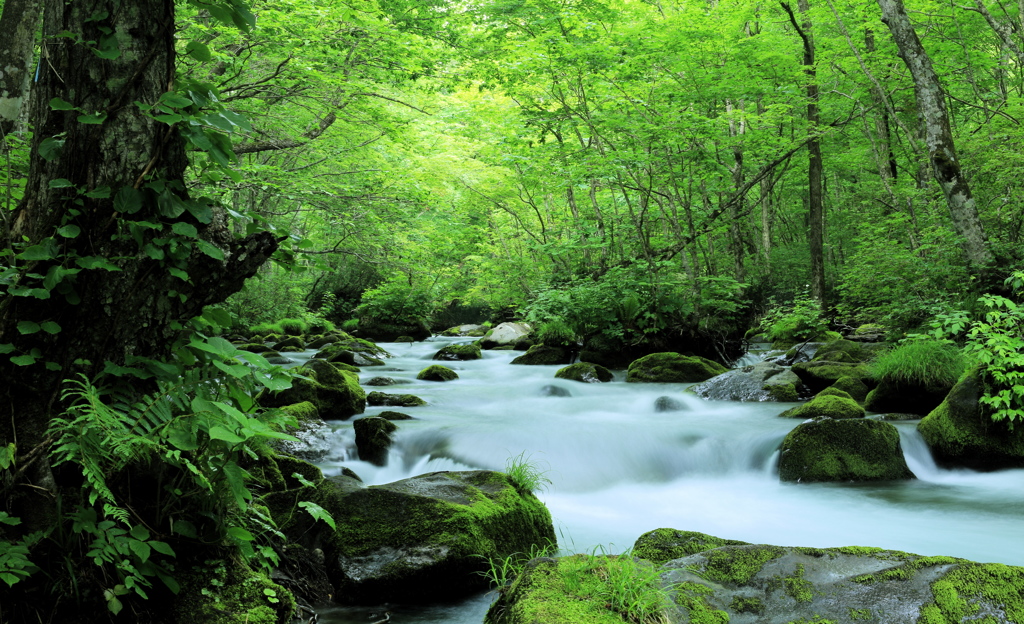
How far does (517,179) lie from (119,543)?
14.7 metres

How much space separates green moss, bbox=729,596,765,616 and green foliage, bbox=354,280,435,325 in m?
19.7

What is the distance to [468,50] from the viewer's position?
10.8m

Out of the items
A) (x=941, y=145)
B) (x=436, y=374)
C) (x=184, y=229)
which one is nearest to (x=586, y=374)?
(x=436, y=374)

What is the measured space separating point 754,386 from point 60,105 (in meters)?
9.68

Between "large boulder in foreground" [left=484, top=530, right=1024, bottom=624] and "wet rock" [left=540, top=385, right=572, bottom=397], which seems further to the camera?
"wet rock" [left=540, top=385, right=572, bottom=397]

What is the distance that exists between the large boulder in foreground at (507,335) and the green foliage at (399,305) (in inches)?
179

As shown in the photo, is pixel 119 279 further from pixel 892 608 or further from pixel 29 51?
pixel 29 51

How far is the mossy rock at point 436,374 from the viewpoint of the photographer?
12.3 metres

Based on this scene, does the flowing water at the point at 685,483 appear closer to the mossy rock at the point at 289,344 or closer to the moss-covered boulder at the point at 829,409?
the moss-covered boulder at the point at 829,409

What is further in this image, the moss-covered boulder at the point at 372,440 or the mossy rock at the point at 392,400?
the mossy rock at the point at 392,400

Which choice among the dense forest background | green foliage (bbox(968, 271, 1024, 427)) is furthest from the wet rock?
green foliage (bbox(968, 271, 1024, 427))

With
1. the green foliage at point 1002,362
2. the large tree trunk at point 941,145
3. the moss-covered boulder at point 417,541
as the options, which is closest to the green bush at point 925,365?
the large tree trunk at point 941,145

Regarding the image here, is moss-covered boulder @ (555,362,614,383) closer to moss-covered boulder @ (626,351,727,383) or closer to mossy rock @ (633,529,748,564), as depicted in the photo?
moss-covered boulder @ (626,351,727,383)

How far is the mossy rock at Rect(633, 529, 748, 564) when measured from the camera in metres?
2.99
